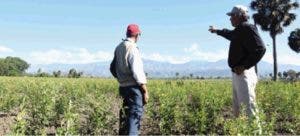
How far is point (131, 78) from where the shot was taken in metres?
8.29

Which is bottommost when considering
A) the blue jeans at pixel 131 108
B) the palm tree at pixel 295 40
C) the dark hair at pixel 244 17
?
the blue jeans at pixel 131 108

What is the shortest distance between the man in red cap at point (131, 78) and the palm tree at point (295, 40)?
2684 inches

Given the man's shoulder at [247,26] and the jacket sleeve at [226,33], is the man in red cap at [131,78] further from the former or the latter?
the man's shoulder at [247,26]

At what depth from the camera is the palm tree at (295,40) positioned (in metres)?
74.2

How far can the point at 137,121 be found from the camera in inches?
333

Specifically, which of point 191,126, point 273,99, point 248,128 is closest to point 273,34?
point 273,99

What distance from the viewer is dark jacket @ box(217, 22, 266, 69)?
799 centimetres

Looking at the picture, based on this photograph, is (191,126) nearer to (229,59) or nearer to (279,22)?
(229,59)

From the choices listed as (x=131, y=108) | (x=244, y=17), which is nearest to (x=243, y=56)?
(x=244, y=17)

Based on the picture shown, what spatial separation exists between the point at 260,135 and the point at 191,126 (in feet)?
19.1

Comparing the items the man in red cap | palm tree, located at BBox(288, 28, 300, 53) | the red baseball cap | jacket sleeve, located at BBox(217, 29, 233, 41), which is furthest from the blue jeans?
palm tree, located at BBox(288, 28, 300, 53)

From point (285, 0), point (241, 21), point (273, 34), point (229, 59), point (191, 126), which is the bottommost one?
point (191, 126)

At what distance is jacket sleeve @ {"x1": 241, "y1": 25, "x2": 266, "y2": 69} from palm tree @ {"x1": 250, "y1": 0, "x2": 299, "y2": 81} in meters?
55.9

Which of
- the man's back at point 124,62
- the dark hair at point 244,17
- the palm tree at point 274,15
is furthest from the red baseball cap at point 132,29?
the palm tree at point 274,15
